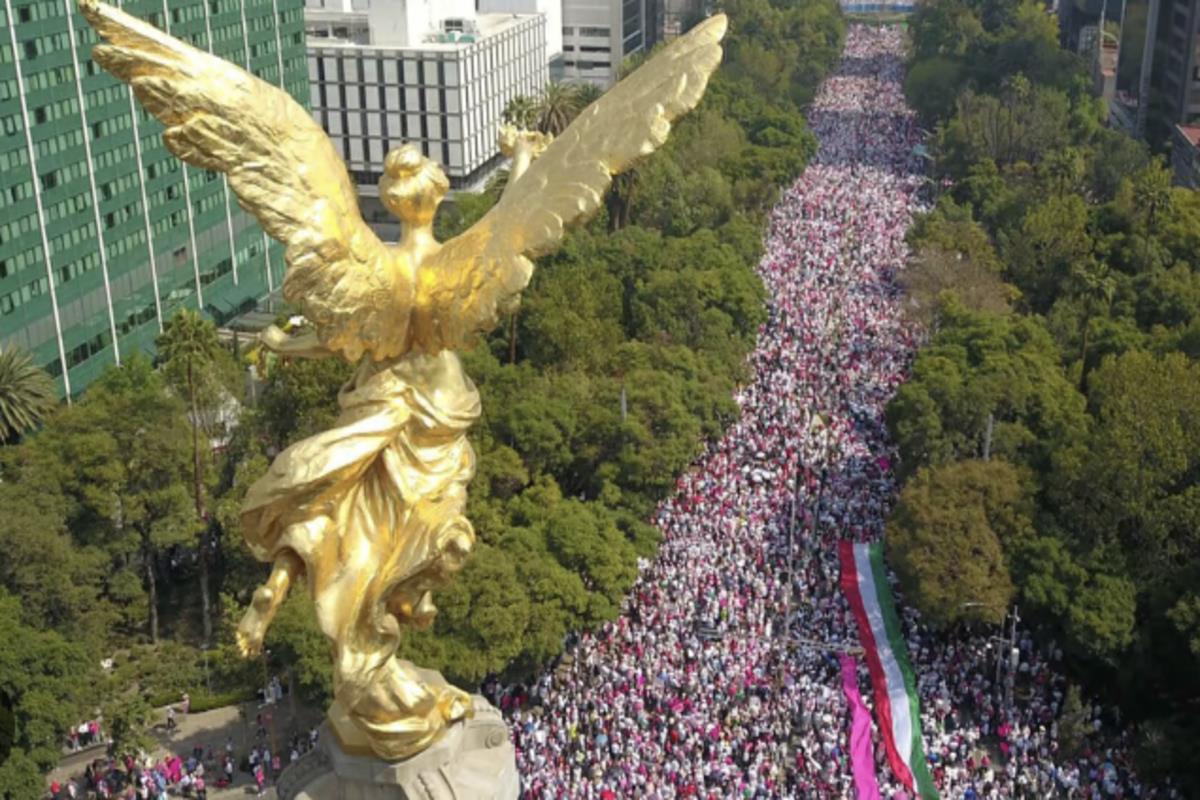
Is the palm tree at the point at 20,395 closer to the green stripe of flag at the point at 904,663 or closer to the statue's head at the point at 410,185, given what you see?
the green stripe of flag at the point at 904,663

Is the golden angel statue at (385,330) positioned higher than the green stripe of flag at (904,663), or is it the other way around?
the golden angel statue at (385,330)

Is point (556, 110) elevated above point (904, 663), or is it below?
above

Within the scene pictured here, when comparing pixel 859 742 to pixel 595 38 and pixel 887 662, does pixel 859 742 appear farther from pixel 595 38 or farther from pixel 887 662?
pixel 595 38

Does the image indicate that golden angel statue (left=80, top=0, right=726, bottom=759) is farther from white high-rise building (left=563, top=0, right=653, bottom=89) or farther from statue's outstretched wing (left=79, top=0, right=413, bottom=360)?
white high-rise building (left=563, top=0, right=653, bottom=89)

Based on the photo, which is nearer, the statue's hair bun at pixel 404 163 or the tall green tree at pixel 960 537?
the statue's hair bun at pixel 404 163

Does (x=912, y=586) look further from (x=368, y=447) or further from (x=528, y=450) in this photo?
(x=368, y=447)

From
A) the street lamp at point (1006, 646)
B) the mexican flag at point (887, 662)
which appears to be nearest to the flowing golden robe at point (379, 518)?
the mexican flag at point (887, 662)

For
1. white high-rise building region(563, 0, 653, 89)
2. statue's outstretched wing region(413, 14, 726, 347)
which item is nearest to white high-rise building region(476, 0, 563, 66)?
white high-rise building region(563, 0, 653, 89)

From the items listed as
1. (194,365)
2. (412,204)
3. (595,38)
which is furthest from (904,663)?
(595,38)
